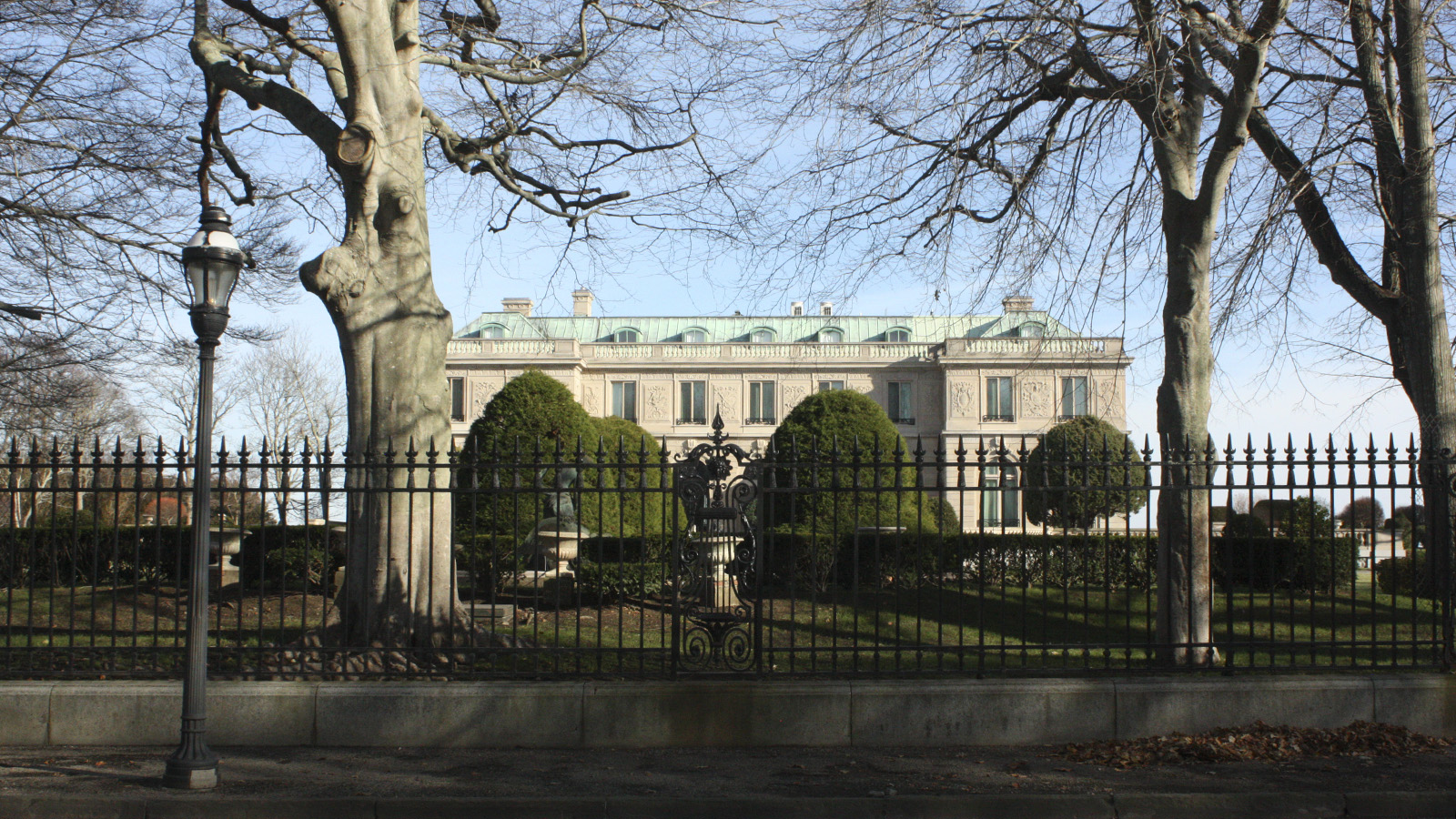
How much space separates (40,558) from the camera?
1642 centimetres

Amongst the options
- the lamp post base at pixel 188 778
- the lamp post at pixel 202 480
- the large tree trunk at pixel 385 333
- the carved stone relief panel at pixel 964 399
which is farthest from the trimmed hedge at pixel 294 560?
the carved stone relief panel at pixel 964 399

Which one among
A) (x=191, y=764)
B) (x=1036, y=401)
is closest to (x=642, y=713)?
(x=191, y=764)

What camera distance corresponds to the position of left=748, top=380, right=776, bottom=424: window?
52.7 m

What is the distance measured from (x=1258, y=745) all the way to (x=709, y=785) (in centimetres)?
337

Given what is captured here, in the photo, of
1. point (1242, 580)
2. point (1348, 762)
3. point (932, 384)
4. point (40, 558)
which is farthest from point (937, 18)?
point (932, 384)

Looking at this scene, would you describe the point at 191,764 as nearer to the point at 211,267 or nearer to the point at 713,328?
the point at 211,267

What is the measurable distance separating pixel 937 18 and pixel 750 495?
4.12 meters

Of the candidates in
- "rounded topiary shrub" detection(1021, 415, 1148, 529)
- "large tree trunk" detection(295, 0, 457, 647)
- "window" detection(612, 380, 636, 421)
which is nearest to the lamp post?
"large tree trunk" detection(295, 0, 457, 647)

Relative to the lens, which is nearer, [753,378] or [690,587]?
[690,587]

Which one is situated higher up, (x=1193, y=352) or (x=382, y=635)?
(x=1193, y=352)

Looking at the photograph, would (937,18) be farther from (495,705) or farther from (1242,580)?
(1242,580)

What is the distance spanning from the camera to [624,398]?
54.0 meters

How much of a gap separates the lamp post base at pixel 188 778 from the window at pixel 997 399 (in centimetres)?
4674

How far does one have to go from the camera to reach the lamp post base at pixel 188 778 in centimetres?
575
